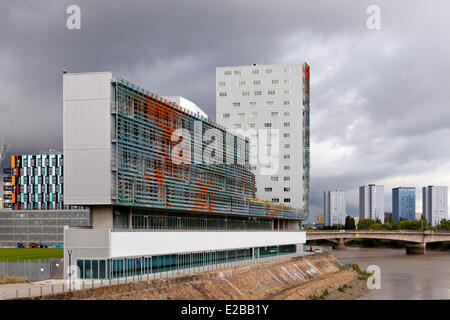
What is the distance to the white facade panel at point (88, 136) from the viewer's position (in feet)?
172

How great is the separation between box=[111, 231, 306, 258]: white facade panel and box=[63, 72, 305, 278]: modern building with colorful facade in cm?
10

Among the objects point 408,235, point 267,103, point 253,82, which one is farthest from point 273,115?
point 408,235

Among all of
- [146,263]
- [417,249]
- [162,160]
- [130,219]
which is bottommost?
[417,249]

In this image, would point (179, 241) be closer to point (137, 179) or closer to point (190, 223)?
point (190, 223)

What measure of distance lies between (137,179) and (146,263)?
8456mm

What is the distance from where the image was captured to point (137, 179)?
5662 cm

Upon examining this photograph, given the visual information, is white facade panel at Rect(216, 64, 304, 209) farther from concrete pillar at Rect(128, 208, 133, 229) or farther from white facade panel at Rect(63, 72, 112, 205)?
white facade panel at Rect(63, 72, 112, 205)

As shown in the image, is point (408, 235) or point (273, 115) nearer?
point (273, 115)

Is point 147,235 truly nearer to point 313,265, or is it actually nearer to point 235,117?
point 313,265

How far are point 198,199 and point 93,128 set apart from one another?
21.0 m

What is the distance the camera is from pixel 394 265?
116 meters

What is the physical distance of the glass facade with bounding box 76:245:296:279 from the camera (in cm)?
5056

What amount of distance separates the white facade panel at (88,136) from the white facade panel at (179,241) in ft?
14.6
